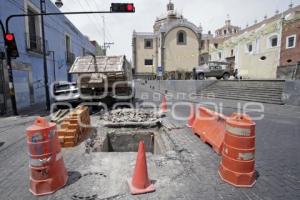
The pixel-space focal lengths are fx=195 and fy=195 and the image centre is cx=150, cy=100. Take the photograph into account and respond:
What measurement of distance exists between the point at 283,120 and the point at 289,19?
59.9 ft

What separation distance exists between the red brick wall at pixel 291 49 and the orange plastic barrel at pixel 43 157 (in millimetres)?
24065

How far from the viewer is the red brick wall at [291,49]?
20.1 meters

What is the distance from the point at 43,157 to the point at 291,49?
83.4ft

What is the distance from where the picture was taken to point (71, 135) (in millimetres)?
5504

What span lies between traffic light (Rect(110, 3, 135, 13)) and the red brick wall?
1958 cm

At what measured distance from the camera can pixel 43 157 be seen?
3.17m

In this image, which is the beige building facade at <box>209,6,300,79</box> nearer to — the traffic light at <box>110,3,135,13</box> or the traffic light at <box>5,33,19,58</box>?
the traffic light at <box>110,3,135,13</box>

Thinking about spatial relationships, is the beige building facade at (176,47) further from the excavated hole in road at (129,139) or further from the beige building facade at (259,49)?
the excavated hole in road at (129,139)

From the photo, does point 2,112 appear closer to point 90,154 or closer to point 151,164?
point 90,154

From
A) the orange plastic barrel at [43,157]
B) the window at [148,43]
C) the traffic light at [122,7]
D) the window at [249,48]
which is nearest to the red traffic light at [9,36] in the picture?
the traffic light at [122,7]

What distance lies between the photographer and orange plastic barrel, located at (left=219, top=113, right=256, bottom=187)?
327cm

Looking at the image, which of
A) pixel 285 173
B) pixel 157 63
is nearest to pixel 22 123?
pixel 285 173

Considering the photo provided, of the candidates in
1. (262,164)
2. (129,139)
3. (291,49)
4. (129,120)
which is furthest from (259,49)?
(262,164)

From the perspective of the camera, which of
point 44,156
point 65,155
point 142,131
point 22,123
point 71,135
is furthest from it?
point 22,123
